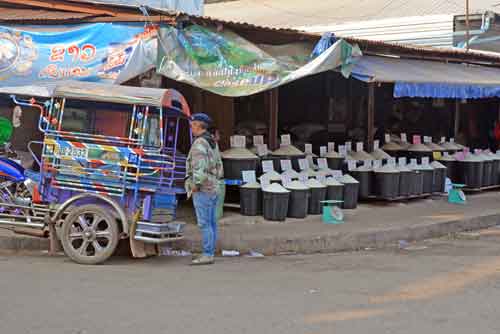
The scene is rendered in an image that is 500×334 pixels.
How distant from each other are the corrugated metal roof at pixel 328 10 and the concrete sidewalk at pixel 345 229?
10307mm

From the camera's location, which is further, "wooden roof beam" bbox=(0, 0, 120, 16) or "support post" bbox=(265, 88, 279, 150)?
"support post" bbox=(265, 88, 279, 150)

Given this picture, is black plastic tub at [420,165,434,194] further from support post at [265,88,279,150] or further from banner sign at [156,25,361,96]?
banner sign at [156,25,361,96]

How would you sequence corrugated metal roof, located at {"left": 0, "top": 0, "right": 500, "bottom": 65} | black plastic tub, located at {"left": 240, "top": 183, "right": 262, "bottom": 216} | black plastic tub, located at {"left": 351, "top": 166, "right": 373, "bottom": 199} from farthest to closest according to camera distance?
A: black plastic tub, located at {"left": 351, "top": 166, "right": 373, "bottom": 199}
black plastic tub, located at {"left": 240, "top": 183, "right": 262, "bottom": 216}
corrugated metal roof, located at {"left": 0, "top": 0, "right": 500, "bottom": 65}

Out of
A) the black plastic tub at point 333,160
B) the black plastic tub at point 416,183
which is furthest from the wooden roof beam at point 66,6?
the black plastic tub at point 416,183

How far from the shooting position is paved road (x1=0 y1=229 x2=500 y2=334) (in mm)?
5824

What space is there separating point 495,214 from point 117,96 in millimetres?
7391

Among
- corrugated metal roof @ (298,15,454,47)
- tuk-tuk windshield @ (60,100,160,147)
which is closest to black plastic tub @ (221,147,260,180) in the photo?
tuk-tuk windshield @ (60,100,160,147)

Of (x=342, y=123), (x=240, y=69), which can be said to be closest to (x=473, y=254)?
(x=240, y=69)

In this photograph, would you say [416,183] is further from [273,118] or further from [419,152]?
[273,118]

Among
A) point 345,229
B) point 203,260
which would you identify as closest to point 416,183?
point 345,229

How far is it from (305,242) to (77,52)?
4424 millimetres

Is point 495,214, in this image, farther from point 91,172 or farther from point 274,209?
point 91,172

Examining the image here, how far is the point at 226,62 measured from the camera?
9898 millimetres

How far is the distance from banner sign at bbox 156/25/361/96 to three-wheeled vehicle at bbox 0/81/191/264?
1278mm
